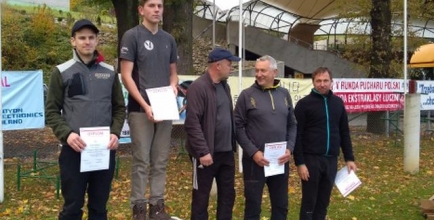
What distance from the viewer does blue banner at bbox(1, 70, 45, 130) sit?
30.2 ft

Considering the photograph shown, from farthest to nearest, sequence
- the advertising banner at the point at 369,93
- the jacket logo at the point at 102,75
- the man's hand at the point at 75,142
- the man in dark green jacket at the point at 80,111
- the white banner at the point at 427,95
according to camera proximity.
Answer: the white banner at the point at 427,95 < the advertising banner at the point at 369,93 < the jacket logo at the point at 102,75 < the man in dark green jacket at the point at 80,111 < the man's hand at the point at 75,142

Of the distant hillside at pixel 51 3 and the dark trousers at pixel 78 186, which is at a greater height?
the distant hillside at pixel 51 3

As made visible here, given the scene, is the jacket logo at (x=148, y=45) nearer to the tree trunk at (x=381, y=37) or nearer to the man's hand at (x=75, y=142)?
the man's hand at (x=75, y=142)

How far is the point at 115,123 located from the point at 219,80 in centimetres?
111

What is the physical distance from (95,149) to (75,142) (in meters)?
0.19

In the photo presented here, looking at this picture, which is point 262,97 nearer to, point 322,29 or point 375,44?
point 375,44

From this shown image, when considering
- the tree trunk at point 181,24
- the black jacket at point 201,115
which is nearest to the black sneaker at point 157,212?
the black jacket at point 201,115

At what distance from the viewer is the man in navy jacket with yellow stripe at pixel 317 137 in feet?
→ 18.1

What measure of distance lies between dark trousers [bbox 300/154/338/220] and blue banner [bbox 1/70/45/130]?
5.68m

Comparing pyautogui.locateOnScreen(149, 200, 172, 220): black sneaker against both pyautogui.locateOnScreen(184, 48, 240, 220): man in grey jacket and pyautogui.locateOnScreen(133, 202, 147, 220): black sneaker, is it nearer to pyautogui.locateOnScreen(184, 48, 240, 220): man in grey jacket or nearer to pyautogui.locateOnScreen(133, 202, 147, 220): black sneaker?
pyautogui.locateOnScreen(133, 202, 147, 220): black sneaker

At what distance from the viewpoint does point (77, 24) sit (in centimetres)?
443

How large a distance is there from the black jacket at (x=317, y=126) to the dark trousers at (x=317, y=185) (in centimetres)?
8

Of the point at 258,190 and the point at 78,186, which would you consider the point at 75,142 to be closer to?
the point at 78,186

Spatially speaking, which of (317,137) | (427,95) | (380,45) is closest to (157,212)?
(317,137)
